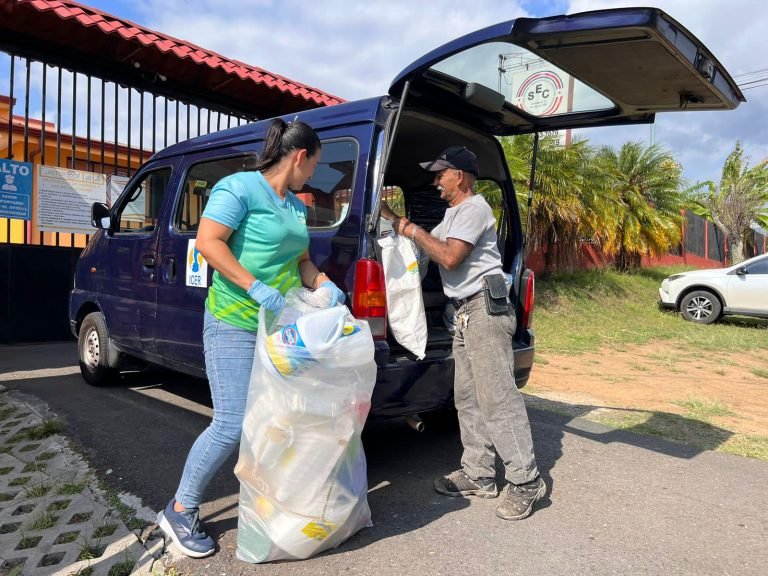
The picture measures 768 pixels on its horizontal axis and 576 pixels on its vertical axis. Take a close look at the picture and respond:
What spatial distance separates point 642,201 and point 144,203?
13.4 m

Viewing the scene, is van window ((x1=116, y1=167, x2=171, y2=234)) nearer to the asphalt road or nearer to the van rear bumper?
the asphalt road

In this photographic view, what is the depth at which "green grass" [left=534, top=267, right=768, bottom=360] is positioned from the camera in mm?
9102

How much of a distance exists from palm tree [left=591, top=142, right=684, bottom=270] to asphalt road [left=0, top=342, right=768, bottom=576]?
10.6 m

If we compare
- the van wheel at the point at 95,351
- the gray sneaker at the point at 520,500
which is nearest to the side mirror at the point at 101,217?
the van wheel at the point at 95,351

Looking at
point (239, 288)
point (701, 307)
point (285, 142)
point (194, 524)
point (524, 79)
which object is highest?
point (524, 79)

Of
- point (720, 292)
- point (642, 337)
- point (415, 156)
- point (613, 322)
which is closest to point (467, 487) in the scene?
point (415, 156)

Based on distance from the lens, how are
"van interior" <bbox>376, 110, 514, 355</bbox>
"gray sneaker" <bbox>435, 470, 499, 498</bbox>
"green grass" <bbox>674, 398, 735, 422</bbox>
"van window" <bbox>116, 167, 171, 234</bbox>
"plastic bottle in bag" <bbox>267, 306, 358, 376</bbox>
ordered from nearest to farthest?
1. "plastic bottle in bag" <bbox>267, 306, 358, 376</bbox>
2. "gray sneaker" <bbox>435, 470, 499, 498</bbox>
3. "van interior" <bbox>376, 110, 514, 355</bbox>
4. "van window" <bbox>116, 167, 171, 234</bbox>
5. "green grass" <bbox>674, 398, 735, 422</bbox>

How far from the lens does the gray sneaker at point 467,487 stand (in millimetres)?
3250

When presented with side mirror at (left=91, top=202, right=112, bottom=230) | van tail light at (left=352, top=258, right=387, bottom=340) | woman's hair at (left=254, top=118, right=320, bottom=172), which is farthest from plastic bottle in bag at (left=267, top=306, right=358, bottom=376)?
side mirror at (left=91, top=202, right=112, bottom=230)

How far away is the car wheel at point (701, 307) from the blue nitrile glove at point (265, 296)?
37.3 ft

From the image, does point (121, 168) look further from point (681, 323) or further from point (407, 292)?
point (681, 323)

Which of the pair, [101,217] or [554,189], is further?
[554,189]

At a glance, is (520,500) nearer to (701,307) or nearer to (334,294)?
(334,294)

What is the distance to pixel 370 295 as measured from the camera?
9.60ft
